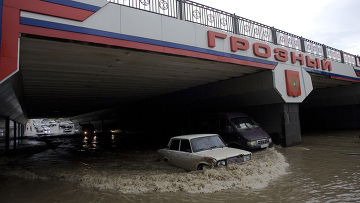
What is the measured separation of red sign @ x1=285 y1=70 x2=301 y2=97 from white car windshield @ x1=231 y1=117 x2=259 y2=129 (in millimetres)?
3425

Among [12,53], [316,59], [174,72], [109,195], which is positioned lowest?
[109,195]

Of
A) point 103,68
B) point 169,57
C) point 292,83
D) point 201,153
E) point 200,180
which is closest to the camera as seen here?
point 200,180

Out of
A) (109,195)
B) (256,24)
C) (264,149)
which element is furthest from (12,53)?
(256,24)

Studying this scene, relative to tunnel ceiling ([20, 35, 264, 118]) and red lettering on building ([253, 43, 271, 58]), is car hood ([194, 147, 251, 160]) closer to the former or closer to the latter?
tunnel ceiling ([20, 35, 264, 118])

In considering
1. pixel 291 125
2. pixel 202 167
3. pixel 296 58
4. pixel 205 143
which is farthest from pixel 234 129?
pixel 296 58

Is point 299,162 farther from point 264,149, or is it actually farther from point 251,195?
point 251,195

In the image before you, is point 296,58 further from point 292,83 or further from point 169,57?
point 169,57

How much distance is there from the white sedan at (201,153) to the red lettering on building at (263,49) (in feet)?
18.4

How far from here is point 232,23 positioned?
11.2 metres

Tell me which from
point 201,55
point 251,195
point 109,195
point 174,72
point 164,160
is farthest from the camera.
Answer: point 174,72

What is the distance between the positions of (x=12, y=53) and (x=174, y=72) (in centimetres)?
750

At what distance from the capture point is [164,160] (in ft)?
28.5

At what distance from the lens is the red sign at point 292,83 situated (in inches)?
510

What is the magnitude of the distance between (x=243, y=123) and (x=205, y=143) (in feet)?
13.5
